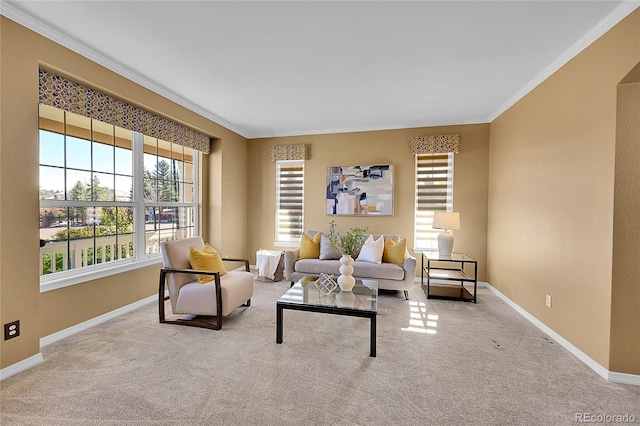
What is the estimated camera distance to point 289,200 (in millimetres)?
5359

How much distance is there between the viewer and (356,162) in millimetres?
4930

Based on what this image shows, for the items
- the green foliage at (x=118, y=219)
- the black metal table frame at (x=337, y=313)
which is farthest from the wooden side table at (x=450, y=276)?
the green foliage at (x=118, y=219)

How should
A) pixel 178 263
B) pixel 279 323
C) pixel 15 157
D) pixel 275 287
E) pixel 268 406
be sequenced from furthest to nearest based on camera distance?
pixel 275 287
pixel 178 263
pixel 279 323
pixel 15 157
pixel 268 406

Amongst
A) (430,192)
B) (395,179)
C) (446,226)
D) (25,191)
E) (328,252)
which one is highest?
(395,179)

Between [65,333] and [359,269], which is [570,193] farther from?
[65,333]

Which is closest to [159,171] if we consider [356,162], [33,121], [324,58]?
[33,121]

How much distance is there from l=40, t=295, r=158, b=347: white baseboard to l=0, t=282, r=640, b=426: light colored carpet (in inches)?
2.7

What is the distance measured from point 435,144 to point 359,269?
2.41 m

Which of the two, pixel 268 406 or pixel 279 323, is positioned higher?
pixel 279 323

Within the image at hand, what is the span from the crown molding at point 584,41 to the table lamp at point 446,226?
5.47 feet

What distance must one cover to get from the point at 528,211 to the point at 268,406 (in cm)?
330

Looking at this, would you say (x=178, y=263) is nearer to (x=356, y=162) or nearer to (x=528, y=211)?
(x=356, y=162)

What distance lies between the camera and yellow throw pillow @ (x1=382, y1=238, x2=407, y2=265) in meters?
3.98

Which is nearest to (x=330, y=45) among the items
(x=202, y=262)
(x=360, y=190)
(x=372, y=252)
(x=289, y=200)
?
(x=202, y=262)
